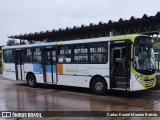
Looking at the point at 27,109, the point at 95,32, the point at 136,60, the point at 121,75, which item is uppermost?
the point at 95,32

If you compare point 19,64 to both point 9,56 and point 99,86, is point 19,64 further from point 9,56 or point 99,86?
point 99,86

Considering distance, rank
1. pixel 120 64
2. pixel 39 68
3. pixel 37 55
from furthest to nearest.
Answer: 1. pixel 37 55
2. pixel 39 68
3. pixel 120 64

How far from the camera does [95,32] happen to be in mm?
23797

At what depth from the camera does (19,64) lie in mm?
16125

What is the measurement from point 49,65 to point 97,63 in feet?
11.7

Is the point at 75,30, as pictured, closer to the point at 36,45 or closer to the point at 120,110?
the point at 36,45

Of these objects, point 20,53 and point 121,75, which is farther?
point 20,53

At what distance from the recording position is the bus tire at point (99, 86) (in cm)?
1153

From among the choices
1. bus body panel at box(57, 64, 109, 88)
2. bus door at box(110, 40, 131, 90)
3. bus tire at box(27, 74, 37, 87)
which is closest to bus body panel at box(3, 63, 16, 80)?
bus tire at box(27, 74, 37, 87)

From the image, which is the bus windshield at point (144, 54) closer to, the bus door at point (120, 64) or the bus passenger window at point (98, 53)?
the bus door at point (120, 64)

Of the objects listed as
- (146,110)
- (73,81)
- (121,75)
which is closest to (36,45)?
(73,81)

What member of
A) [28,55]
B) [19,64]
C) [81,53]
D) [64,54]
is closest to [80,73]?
[81,53]

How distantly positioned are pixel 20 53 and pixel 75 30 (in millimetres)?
8802

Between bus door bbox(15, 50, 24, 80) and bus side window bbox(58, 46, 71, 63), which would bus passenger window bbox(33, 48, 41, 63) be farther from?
bus side window bbox(58, 46, 71, 63)
